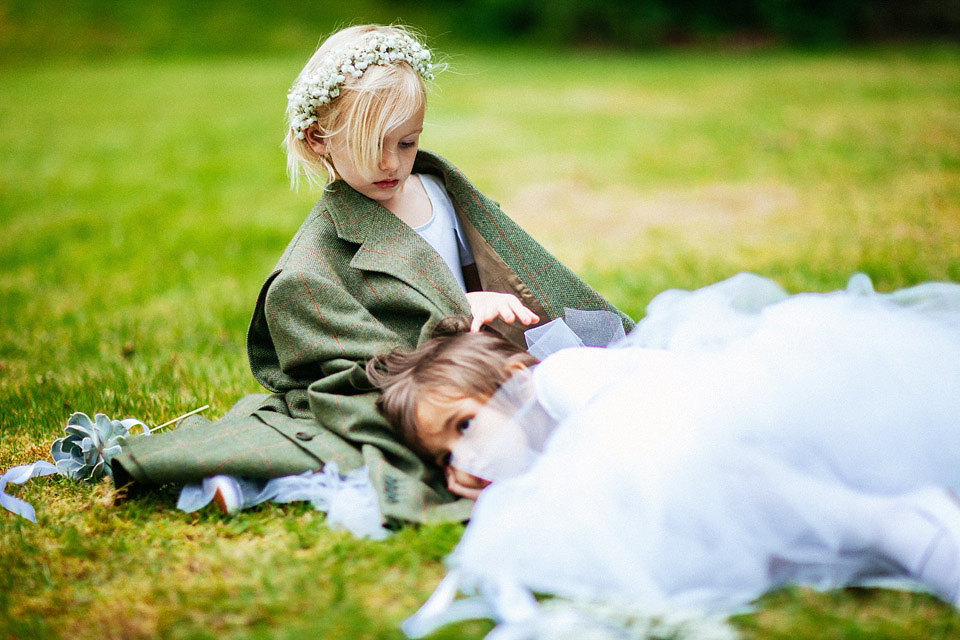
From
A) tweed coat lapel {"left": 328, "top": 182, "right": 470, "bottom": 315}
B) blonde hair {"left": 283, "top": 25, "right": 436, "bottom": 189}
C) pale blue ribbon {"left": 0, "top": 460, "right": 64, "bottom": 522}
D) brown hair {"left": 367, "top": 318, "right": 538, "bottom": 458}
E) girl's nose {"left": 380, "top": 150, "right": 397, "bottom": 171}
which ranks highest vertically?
blonde hair {"left": 283, "top": 25, "right": 436, "bottom": 189}

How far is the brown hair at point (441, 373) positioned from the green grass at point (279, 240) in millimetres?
329

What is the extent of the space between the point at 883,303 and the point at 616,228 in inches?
140

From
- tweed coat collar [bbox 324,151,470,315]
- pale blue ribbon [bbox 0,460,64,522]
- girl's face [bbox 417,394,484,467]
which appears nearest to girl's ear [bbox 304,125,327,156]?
tweed coat collar [bbox 324,151,470,315]

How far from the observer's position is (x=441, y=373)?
7.00ft

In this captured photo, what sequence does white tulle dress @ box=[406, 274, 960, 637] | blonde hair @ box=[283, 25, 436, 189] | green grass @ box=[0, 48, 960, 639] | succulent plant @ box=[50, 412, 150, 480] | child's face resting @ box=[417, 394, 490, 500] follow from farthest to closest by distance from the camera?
blonde hair @ box=[283, 25, 436, 189] < succulent plant @ box=[50, 412, 150, 480] < child's face resting @ box=[417, 394, 490, 500] < green grass @ box=[0, 48, 960, 639] < white tulle dress @ box=[406, 274, 960, 637]

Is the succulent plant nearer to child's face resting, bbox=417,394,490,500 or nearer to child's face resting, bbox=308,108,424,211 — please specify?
child's face resting, bbox=417,394,490,500

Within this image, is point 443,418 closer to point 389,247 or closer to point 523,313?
point 523,313

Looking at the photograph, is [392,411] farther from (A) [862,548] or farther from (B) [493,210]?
(A) [862,548]

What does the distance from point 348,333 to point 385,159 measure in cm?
54

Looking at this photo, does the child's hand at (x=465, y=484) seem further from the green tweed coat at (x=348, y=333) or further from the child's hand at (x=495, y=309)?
the child's hand at (x=495, y=309)

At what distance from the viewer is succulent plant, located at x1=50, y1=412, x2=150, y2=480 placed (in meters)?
2.35

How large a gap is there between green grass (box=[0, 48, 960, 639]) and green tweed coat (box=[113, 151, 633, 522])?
153mm

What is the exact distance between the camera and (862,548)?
A: 1.72 m

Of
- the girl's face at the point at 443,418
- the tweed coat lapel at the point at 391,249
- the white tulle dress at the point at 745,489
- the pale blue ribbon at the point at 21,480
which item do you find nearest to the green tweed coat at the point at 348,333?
the tweed coat lapel at the point at 391,249
